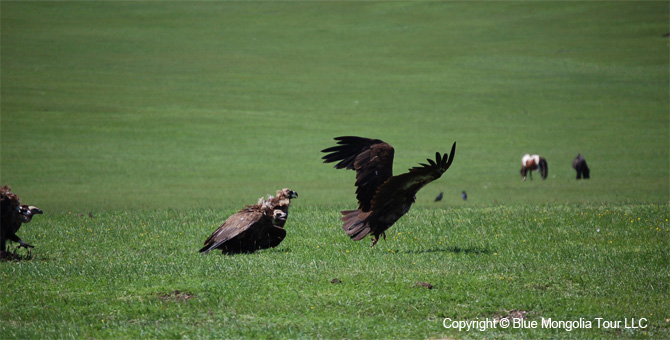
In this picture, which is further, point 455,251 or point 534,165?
point 534,165

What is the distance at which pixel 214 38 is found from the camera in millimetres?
76250

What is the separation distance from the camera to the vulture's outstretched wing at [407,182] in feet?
35.0

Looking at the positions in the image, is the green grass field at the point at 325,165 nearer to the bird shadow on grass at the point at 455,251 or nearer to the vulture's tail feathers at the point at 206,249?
the bird shadow on grass at the point at 455,251

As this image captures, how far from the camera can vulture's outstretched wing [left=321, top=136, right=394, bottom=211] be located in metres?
12.1

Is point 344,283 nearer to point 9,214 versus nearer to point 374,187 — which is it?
point 374,187

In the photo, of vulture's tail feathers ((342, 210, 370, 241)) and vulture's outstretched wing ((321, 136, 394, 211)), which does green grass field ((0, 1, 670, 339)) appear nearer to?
vulture's tail feathers ((342, 210, 370, 241))

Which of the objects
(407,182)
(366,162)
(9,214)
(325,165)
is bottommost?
(9,214)

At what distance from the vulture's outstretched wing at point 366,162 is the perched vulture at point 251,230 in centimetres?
132

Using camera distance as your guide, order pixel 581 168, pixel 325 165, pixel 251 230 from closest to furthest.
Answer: pixel 251 230 → pixel 581 168 → pixel 325 165

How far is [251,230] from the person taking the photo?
40.1 feet

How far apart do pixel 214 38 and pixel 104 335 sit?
70722mm

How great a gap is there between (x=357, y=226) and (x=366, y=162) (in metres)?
1.13

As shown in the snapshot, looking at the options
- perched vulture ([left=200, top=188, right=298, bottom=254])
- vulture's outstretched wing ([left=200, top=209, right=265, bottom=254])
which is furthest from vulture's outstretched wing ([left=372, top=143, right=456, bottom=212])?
vulture's outstretched wing ([left=200, top=209, right=265, bottom=254])

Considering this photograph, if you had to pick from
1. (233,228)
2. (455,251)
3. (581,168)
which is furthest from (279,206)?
(581,168)
